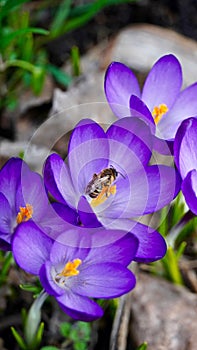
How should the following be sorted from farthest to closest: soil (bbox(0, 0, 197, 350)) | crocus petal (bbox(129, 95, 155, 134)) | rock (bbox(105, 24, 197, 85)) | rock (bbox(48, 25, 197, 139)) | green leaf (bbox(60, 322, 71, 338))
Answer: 1. soil (bbox(0, 0, 197, 350))
2. rock (bbox(105, 24, 197, 85))
3. rock (bbox(48, 25, 197, 139))
4. green leaf (bbox(60, 322, 71, 338))
5. crocus petal (bbox(129, 95, 155, 134))

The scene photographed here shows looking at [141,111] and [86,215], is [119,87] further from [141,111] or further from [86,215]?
[86,215]

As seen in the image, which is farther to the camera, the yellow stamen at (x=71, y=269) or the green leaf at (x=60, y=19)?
the green leaf at (x=60, y=19)

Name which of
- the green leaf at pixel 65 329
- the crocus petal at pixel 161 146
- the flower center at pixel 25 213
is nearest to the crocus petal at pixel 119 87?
the crocus petal at pixel 161 146

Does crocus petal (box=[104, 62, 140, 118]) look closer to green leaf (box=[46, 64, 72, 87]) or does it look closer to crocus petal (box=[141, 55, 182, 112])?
crocus petal (box=[141, 55, 182, 112])

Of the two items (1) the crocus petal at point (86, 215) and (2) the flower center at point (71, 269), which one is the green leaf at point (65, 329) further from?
(1) the crocus petal at point (86, 215)

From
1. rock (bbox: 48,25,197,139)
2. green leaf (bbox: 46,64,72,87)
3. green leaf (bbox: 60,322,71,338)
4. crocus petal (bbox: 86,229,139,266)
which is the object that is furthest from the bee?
green leaf (bbox: 46,64,72,87)

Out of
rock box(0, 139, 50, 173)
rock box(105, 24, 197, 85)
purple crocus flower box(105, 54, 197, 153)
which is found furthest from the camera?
rock box(105, 24, 197, 85)

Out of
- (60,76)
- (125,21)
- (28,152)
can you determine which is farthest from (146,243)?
(125,21)
